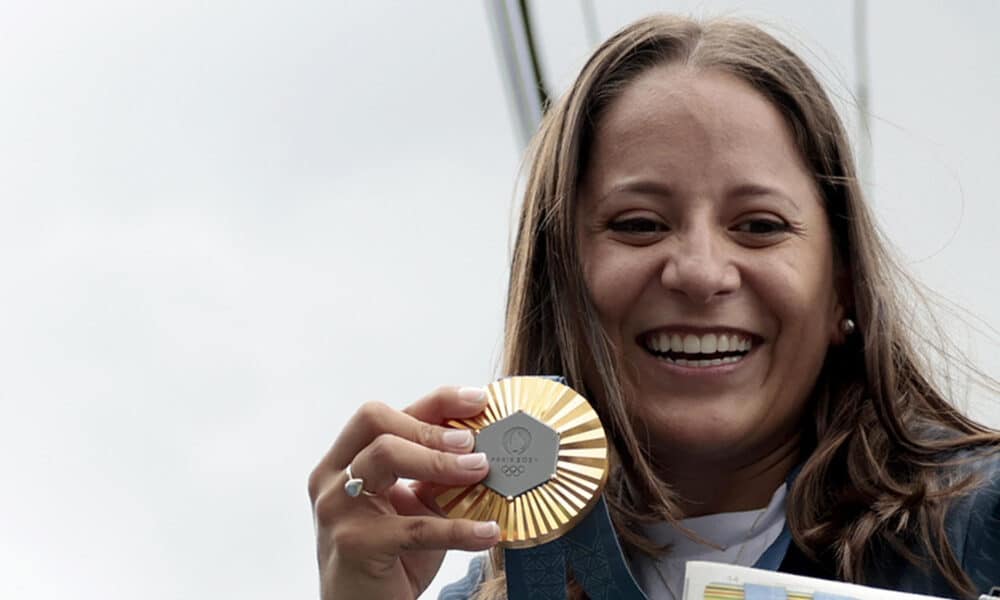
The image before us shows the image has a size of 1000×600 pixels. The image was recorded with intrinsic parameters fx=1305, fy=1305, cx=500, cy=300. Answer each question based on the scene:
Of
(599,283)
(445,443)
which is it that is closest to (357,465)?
(445,443)

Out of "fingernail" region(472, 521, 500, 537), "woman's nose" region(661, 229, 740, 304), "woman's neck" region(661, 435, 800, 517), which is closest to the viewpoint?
"fingernail" region(472, 521, 500, 537)

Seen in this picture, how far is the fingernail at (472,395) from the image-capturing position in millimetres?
762

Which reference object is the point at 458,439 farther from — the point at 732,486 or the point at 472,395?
the point at 732,486

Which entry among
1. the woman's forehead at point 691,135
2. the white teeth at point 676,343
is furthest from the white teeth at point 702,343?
the woman's forehead at point 691,135

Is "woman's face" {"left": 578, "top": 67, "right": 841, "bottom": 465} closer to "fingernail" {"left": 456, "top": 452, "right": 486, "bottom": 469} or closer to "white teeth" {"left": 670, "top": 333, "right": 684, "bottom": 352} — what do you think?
"white teeth" {"left": 670, "top": 333, "right": 684, "bottom": 352}

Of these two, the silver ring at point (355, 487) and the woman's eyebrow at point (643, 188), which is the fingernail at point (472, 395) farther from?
the woman's eyebrow at point (643, 188)

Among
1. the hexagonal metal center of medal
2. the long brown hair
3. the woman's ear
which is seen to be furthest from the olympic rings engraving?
the woman's ear

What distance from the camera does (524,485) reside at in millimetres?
740

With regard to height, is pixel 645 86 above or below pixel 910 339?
above

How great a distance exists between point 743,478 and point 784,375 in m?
0.10

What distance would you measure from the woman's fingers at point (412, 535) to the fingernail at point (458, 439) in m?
0.04

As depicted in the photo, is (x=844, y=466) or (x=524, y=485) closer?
(x=524, y=485)

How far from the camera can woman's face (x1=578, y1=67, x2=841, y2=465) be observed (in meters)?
0.87

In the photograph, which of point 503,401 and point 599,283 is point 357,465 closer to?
point 503,401
